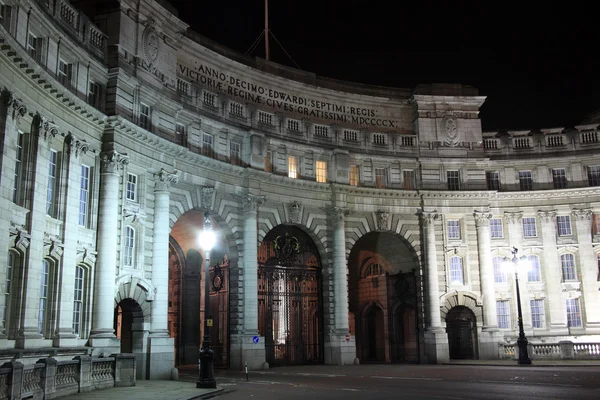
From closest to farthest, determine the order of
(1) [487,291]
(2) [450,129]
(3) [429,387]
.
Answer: (3) [429,387], (1) [487,291], (2) [450,129]

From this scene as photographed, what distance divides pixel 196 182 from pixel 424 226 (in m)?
19.2

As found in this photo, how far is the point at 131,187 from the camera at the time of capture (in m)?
35.6

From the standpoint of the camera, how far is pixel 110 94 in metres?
34.3

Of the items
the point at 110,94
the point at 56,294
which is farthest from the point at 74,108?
the point at 56,294

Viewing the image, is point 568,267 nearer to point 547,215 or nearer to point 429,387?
point 547,215

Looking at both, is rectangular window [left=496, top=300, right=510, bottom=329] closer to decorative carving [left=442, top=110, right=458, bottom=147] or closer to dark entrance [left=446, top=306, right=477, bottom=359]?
dark entrance [left=446, top=306, right=477, bottom=359]

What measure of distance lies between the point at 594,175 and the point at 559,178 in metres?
2.66

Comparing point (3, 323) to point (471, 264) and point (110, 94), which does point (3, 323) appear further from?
point (471, 264)

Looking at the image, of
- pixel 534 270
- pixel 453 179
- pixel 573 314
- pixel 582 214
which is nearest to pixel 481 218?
pixel 453 179

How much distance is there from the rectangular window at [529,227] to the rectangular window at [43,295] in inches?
1463

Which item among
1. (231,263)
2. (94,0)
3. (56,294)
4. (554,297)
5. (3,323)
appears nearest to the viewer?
(3,323)

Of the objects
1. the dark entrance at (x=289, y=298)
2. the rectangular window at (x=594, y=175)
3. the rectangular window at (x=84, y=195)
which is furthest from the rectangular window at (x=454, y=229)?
the rectangular window at (x=84, y=195)

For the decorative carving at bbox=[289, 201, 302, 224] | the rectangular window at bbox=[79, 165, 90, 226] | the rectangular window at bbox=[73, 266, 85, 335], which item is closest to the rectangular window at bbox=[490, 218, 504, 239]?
the decorative carving at bbox=[289, 201, 302, 224]

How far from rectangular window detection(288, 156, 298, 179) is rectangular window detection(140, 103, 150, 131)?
502 inches
